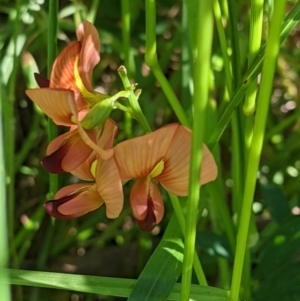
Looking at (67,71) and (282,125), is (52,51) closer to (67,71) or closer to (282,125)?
(67,71)

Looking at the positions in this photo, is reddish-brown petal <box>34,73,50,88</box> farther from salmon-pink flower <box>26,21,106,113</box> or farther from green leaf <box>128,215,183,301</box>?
green leaf <box>128,215,183,301</box>

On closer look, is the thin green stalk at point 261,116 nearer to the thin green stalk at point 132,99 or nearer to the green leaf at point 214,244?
the thin green stalk at point 132,99

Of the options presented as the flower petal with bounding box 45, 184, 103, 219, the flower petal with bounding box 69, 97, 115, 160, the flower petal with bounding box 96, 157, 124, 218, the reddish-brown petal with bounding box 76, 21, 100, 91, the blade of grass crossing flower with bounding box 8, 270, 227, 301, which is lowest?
the blade of grass crossing flower with bounding box 8, 270, 227, 301

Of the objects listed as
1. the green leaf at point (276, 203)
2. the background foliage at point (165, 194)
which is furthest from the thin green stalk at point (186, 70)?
the green leaf at point (276, 203)

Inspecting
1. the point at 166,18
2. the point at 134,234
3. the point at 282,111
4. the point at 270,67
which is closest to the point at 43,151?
the point at 134,234

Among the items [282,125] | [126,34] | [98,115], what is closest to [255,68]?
[98,115]

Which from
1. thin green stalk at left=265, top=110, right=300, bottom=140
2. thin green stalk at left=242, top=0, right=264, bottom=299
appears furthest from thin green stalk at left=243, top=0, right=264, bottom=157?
thin green stalk at left=265, top=110, right=300, bottom=140

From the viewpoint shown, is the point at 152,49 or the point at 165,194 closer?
the point at 152,49
